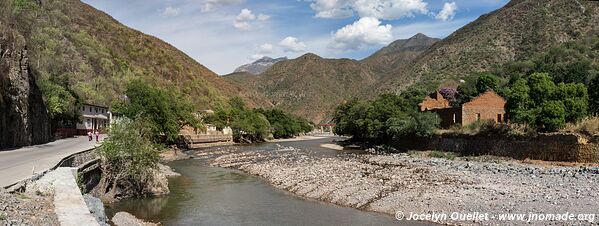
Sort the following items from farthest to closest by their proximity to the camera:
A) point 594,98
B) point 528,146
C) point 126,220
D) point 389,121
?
1. point 389,121
2. point 594,98
3. point 528,146
4. point 126,220

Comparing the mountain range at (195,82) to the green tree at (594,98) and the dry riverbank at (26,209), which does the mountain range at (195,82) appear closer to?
the dry riverbank at (26,209)

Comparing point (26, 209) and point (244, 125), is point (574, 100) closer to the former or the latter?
point (26, 209)

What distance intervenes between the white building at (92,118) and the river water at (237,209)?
4208cm

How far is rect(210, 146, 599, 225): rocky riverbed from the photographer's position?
2166cm

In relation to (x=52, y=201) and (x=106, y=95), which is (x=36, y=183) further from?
(x=106, y=95)

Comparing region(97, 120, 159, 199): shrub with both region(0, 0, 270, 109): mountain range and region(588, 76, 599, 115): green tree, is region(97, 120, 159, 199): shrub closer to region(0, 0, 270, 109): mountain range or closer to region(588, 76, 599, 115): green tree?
region(0, 0, 270, 109): mountain range

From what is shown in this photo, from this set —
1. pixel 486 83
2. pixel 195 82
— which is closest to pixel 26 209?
pixel 486 83

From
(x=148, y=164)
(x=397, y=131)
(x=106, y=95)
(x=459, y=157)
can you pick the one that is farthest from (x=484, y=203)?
(x=106, y=95)

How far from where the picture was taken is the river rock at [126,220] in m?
20.0

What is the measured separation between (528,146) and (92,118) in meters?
59.8

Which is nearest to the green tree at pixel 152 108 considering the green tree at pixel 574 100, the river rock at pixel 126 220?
the river rock at pixel 126 220

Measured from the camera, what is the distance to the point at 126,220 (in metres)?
20.6

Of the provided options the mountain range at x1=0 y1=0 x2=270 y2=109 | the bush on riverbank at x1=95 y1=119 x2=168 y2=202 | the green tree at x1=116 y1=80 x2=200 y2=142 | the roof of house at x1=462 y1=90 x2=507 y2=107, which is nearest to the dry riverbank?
the bush on riverbank at x1=95 y1=119 x2=168 y2=202

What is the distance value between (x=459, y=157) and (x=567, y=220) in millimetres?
27815
